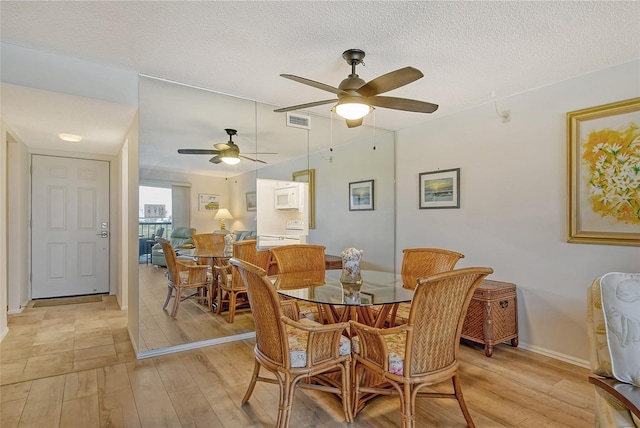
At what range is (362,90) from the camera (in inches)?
88.4

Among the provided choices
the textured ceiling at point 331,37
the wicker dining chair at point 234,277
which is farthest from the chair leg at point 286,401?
the textured ceiling at point 331,37

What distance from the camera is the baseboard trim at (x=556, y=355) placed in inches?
108

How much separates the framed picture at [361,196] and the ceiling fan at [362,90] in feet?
6.34

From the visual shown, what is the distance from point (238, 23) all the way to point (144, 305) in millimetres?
2364

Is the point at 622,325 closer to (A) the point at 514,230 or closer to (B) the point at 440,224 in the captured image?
(A) the point at 514,230

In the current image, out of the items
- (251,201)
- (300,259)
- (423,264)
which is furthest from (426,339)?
(251,201)

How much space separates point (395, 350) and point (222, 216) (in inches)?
87.1

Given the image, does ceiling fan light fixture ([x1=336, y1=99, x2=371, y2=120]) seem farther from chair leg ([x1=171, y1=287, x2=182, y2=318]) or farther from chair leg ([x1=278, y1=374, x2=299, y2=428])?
chair leg ([x1=171, y1=287, x2=182, y2=318])

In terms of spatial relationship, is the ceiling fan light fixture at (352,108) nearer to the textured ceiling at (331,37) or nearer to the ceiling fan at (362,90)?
the ceiling fan at (362,90)

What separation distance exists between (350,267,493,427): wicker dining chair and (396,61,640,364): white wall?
64.3 inches

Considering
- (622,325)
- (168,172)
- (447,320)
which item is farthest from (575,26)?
(168,172)

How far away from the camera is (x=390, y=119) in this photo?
4.09 metres

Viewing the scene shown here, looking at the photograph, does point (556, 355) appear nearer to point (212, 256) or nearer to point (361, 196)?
point (361, 196)

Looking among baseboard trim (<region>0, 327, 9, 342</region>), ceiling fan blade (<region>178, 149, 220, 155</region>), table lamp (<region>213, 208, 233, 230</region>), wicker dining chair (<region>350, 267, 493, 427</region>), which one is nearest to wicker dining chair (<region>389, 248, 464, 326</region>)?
wicker dining chair (<region>350, 267, 493, 427</region>)
